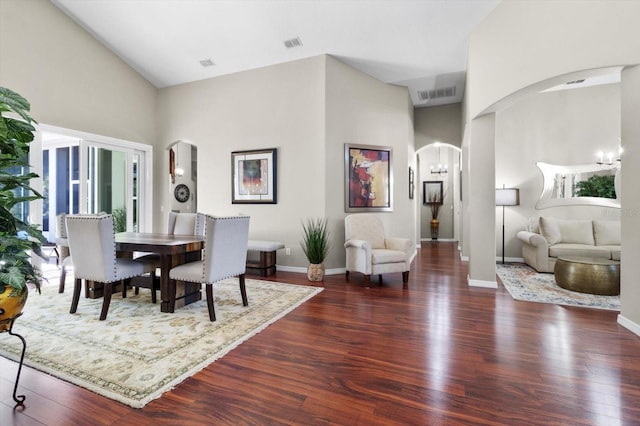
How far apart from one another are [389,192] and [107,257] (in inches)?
171

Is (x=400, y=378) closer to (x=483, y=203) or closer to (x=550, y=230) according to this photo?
(x=483, y=203)

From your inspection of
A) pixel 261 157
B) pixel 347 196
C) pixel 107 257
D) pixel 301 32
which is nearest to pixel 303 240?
pixel 347 196

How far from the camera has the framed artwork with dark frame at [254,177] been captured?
5270mm

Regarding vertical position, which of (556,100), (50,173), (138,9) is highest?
(138,9)

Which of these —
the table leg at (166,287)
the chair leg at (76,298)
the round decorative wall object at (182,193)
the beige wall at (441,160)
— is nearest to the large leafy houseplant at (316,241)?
the table leg at (166,287)

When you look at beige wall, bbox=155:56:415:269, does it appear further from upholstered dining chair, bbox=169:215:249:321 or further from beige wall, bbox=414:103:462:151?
upholstered dining chair, bbox=169:215:249:321

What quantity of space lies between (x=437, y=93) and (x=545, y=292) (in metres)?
4.30

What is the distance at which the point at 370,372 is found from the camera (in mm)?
2037

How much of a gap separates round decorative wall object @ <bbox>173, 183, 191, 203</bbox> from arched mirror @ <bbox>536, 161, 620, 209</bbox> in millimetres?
8524

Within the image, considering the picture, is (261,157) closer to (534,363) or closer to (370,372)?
(370,372)

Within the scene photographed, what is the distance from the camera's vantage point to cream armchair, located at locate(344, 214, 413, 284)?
4277mm

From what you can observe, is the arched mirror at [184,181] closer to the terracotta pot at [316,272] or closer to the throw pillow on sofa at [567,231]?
the terracotta pot at [316,272]

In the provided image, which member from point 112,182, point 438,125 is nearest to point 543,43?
point 438,125

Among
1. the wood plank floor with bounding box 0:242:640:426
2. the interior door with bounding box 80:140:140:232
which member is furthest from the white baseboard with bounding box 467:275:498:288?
the interior door with bounding box 80:140:140:232
